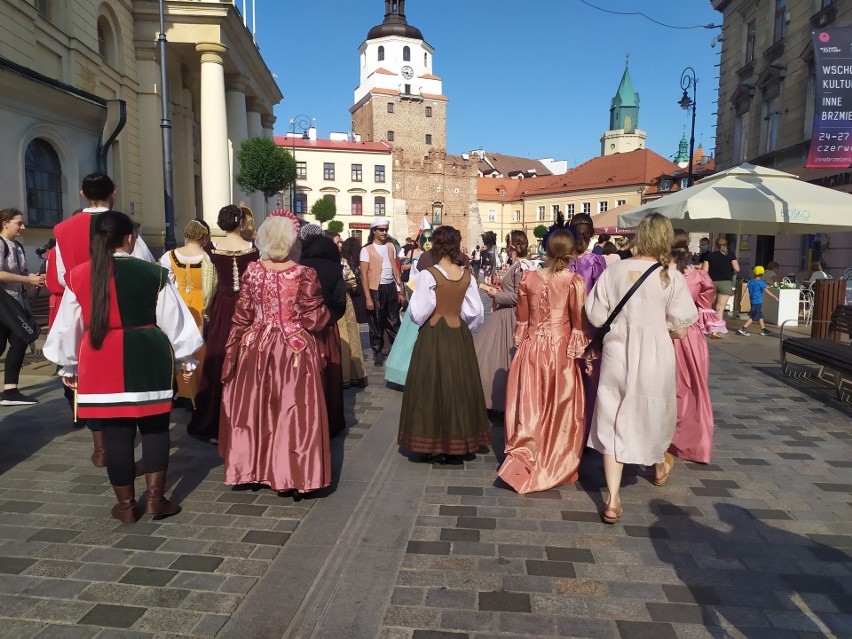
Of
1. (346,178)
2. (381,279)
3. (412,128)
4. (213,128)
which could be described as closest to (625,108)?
(412,128)

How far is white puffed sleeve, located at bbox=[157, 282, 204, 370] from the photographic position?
11.6 feet

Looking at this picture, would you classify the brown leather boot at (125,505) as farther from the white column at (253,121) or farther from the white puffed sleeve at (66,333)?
the white column at (253,121)

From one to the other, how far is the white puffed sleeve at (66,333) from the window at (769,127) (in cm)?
2295

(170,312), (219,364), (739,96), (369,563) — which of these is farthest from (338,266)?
(739,96)

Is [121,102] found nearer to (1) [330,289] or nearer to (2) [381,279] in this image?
(2) [381,279]

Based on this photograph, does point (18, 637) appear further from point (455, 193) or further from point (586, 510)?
point (455, 193)

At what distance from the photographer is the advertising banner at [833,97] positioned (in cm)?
891

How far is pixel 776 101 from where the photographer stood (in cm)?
2058

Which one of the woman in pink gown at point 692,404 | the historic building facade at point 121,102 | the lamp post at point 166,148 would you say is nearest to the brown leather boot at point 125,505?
the woman in pink gown at point 692,404

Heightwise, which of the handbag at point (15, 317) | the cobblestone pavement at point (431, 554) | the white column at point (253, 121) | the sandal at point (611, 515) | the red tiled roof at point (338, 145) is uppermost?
the red tiled roof at point (338, 145)

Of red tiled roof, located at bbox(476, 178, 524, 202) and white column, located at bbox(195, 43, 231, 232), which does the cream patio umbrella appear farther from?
red tiled roof, located at bbox(476, 178, 524, 202)

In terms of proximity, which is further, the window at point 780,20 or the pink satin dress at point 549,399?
the window at point 780,20

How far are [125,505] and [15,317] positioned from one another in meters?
3.23

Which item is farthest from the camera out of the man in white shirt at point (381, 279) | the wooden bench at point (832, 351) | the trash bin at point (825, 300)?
the trash bin at point (825, 300)
